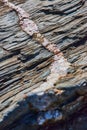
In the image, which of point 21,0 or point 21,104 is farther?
point 21,0

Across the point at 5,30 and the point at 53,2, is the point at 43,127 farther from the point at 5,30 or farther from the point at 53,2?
the point at 53,2

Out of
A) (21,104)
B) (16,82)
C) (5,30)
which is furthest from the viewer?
(5,30)

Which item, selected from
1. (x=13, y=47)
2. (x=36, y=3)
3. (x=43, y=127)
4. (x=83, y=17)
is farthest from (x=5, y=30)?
(x=43, y=127)

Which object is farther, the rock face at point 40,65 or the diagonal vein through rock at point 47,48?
the diagonal vein through rock at point 47,48

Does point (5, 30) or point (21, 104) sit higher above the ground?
point (5, 30)

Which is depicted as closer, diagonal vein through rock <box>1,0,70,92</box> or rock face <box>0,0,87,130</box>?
rock face <box>0,0,87,130</box>

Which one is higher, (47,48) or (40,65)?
(47,48)

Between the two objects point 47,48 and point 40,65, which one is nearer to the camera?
point 40,65

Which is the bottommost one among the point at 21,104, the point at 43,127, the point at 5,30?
the point at 43,127
